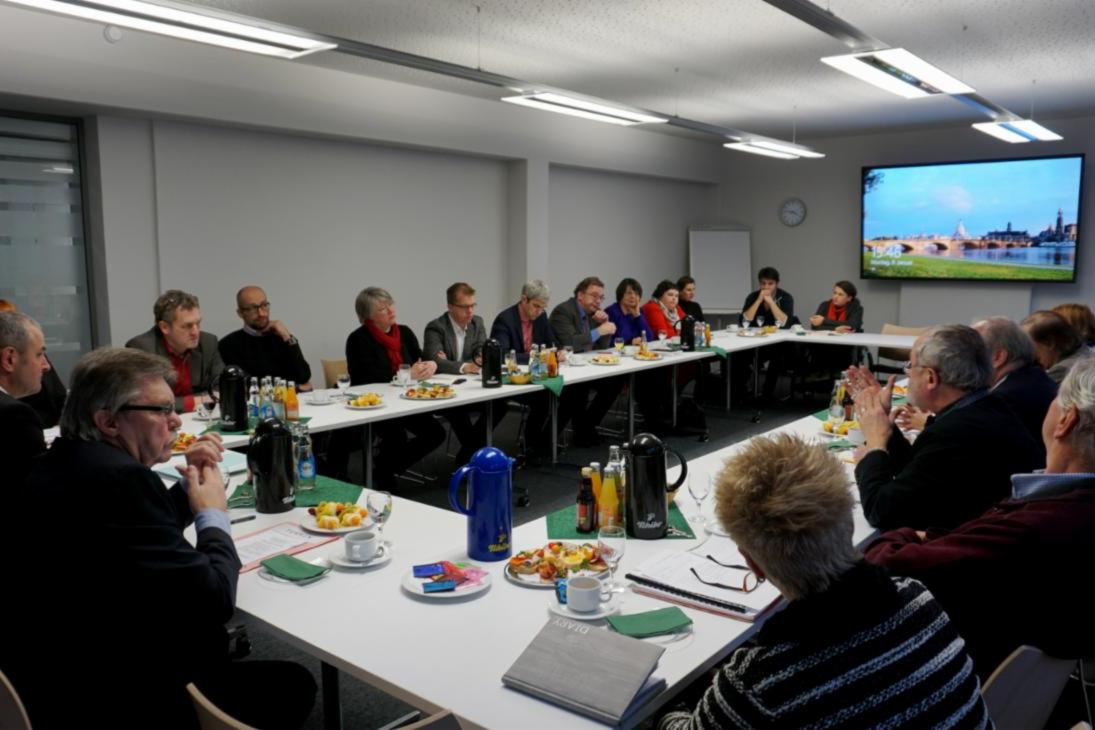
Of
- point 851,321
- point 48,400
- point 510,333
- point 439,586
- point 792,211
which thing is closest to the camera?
point 439,586

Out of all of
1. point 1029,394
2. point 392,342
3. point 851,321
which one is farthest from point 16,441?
point 851,321

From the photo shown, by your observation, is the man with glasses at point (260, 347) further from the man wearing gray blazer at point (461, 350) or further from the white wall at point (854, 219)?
the white wall at point (854, 219)

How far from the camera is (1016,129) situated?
277 inches

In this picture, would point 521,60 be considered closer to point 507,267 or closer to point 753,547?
point 507,267

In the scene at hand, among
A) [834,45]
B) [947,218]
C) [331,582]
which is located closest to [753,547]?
[331,582]

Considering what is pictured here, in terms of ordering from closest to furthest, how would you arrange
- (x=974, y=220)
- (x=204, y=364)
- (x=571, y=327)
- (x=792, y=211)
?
(x=204, y=364) → (x=571, y=327) → (x=974, y=220) → (x=792, y=211)

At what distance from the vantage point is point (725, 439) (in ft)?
21.2

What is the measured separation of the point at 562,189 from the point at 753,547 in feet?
25.3

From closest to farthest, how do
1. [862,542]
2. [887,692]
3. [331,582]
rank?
[887,692], [331,582], [862,542]

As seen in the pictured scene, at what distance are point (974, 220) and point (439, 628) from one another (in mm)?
9179

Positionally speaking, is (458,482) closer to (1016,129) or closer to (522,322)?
(522,322)

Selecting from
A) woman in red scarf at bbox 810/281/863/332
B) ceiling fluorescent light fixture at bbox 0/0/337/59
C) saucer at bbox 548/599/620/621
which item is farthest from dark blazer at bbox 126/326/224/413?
woman in red scarf at bbox 810/281/863/332

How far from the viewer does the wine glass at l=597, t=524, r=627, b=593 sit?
1973mm

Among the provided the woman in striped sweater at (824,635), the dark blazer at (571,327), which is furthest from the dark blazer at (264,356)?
the woman in striped sweater at (824,635)
